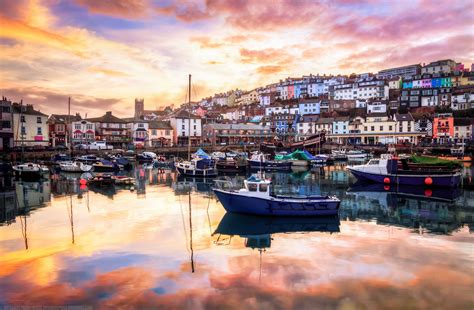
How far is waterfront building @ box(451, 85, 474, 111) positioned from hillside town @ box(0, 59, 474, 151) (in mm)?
249

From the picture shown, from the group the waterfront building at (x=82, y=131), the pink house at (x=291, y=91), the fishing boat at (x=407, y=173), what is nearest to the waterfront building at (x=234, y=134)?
the waterfront building at (x=82, y=131)

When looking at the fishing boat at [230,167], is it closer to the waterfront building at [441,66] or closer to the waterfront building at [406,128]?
the waterfront building at [406,128]

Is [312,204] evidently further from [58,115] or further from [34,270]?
[58,115]

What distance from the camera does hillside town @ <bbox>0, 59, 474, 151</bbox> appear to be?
76188 mm

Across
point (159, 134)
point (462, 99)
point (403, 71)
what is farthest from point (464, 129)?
point (159, 134)

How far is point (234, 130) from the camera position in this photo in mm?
101938

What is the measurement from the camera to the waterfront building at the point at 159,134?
9175 cm

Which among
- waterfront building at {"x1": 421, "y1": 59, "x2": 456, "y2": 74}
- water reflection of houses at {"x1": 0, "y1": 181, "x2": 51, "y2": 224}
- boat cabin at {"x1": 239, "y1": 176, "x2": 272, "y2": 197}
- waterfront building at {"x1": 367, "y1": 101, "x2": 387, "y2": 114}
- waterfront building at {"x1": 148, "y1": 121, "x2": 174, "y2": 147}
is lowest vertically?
water reflection of houses at {"x1": 0, "y1": 181, "x2": 51, "y2": 224}

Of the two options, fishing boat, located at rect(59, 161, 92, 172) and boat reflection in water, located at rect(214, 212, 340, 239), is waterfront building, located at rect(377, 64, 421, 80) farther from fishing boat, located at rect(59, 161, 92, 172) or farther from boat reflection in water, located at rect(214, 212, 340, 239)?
boat reflection in water, located at rect(214, 212, 340, 239)

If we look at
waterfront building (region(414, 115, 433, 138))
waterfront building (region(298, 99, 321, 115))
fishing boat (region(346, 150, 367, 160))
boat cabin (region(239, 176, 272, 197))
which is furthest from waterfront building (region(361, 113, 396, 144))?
boat cabin (region(239, 176, 272, 197))

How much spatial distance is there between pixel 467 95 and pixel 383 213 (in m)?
102

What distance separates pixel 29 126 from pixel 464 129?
326ft

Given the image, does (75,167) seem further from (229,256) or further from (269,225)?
(229,256)

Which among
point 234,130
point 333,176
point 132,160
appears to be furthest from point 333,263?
point 234,130
